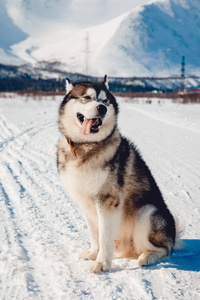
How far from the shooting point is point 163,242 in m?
2.75

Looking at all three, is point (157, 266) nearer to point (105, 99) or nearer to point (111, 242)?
point (111, 242)

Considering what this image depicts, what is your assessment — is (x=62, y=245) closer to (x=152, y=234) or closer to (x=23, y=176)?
(x=152, y=234)

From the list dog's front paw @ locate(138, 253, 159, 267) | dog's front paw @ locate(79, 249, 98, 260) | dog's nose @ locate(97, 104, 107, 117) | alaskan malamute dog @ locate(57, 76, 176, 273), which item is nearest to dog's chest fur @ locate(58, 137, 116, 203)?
alaskan malamute dog @ locate(57, 76, 176, 273)

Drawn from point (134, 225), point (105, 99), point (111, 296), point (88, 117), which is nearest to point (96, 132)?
point (88, 117)

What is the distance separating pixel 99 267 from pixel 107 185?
2.50 ft

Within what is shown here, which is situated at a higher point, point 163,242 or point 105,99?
point 105,99

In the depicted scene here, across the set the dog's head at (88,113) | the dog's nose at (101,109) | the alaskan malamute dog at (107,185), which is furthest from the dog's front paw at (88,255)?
the dog's nose at (101,109)

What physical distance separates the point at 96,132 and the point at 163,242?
125cm

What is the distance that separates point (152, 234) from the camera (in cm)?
272

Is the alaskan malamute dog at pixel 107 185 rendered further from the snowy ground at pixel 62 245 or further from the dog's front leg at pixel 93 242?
the snowy ground at pixel 62 245

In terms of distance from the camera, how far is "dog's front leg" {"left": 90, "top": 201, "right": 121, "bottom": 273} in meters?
2.61

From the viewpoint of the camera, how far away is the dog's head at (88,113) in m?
2.77

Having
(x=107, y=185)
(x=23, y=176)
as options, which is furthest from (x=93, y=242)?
(x=23, y=176)

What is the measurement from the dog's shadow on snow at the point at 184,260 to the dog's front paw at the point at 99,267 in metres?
0.08
